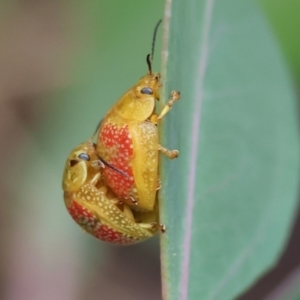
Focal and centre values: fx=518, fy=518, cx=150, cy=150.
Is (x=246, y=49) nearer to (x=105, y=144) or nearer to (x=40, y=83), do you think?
(x=105, y=144)

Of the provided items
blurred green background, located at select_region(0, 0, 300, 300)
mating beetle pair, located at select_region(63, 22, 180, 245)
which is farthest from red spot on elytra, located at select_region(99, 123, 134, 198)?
blurred green background, located at select_region(0, 0, 300, 300)

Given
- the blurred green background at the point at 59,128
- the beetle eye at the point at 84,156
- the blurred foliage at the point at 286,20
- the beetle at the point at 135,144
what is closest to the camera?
the beetle at the point at 135,144

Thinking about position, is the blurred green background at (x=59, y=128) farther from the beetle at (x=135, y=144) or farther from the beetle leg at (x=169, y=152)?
the beetle leg at (x=169, y=152)

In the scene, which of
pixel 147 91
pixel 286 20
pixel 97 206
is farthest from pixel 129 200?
pixel 286 20

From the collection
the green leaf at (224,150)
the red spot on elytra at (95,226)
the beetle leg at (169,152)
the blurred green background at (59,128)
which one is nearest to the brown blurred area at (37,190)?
the blurred green background at (59,128)

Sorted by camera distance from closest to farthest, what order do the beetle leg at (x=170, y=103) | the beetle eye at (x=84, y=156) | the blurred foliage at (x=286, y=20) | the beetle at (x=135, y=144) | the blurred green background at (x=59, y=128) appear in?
1. the beetle leg at (x=170, y=103)
2. the beetle at (x=135, y=144)
3. the beetle eye at (x=84, y=156)
4. the blurred foliage at (x=286, y=20)
5. the blurred green background at (x=59, y=128)

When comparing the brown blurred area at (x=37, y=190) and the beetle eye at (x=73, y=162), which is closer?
the beetle eye at (x=73, y=162)

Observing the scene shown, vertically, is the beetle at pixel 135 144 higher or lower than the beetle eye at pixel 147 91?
lower

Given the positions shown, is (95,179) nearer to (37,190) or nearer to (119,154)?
(119,154)
